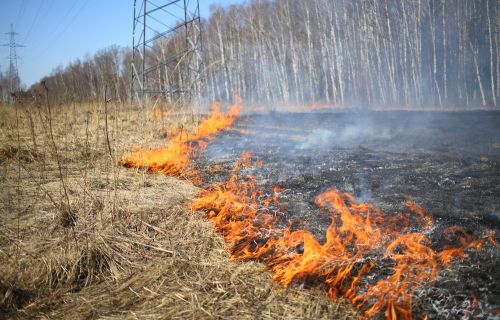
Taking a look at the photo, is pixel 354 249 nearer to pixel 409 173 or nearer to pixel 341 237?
pixel 341 237

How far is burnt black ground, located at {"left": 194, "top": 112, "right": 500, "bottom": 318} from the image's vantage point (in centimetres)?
211

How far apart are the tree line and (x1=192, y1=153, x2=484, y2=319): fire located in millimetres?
12102

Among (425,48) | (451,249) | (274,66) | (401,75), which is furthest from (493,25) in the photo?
(451,249)

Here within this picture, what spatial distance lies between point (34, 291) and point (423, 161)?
5770 millimetres

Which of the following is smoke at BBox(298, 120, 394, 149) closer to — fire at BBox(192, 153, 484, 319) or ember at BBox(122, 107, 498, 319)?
ember at BBox(122, 107, 498, 319)

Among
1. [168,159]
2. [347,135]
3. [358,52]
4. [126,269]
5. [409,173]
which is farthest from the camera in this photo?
[358,52]

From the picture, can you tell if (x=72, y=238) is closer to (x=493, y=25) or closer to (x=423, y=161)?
(x=423, y=161)

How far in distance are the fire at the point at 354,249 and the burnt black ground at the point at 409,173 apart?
12 centimetres

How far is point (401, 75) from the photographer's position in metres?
22.8

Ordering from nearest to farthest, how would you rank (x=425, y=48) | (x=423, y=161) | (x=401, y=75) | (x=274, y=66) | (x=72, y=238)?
(x=72, y=238)
(x=423, y=161)
(x=425, y=48)
(x=401, y=75)
(x=274, y=66)

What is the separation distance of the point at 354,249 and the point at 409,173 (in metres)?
2.72

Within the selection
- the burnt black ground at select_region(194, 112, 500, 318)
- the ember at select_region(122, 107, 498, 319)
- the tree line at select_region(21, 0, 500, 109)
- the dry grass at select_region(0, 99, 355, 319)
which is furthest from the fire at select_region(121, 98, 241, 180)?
the tree line at select_region(21, 0, 500, 109)

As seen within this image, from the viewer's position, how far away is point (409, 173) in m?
4.77

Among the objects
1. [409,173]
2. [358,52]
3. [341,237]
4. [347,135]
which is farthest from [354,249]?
[358,52]
